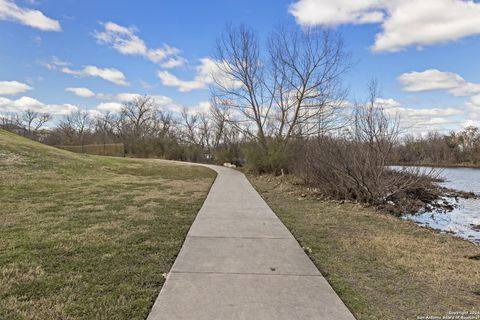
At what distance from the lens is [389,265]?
5.09 m

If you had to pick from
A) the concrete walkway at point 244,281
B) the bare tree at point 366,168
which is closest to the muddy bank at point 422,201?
the bare tree at point 366,168

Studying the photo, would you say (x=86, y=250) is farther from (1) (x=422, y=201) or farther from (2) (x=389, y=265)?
(1) (x=422, y=201)

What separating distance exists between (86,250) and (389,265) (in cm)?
415

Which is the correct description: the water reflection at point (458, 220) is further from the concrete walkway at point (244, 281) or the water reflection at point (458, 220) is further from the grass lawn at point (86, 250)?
the grass lawn at point (86, 250)

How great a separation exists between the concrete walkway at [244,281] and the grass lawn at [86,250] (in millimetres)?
258

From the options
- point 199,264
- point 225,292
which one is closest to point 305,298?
point 225,292

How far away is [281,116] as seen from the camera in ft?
75.6

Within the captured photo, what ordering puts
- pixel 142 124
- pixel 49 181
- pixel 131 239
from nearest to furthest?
pixel 131 239, pixel 49 181, pixel 142 124

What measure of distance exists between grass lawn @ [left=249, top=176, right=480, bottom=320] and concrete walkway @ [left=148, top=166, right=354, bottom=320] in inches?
11.5

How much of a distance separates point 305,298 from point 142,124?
6809cm

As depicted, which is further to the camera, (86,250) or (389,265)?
(86,250)

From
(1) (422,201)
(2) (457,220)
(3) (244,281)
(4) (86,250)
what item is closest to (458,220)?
(2) (457,220)

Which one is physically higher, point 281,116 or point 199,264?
point 281,116

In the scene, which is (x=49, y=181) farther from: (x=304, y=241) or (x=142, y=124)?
(x=142, y=124)
